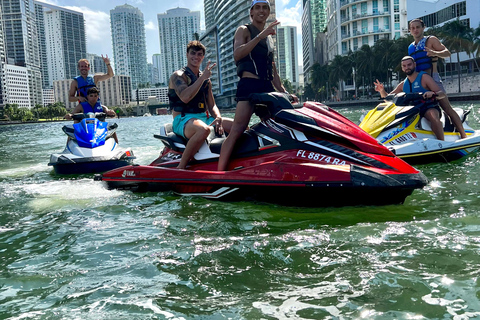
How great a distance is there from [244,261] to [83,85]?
6974mm

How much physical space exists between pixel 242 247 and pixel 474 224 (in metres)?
1.74

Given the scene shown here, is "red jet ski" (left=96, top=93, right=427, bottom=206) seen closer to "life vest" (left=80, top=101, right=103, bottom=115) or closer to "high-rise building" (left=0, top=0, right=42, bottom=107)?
"life vest" (left=80, top=101, right=103, bottom=115)

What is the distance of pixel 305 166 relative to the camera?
12.3ft

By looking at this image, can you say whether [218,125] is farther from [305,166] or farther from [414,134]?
[414,134]

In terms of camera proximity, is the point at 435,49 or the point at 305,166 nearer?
the point at 305,166

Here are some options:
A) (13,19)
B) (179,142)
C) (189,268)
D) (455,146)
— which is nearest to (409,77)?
(455,146)

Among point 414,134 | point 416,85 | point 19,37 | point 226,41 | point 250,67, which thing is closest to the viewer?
point 250,67

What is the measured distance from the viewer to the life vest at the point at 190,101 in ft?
16.3

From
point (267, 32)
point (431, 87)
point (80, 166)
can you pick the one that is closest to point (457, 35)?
point (431, 87)

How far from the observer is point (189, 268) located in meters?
2.67

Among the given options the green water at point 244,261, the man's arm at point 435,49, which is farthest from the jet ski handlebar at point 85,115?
the man's arm at point 435,49

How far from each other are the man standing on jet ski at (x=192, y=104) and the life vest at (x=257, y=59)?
0.45 metres

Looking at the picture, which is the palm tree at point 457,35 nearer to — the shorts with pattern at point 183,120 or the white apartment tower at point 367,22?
the white apartment tower at point 367,22

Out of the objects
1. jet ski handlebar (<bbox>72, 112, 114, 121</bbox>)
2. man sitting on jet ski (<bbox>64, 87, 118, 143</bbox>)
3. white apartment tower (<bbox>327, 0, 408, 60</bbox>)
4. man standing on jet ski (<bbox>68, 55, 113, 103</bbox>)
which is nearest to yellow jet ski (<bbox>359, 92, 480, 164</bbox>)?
jet ski handlebar (<bbox>72, 112, 114, 121</bbox>)
